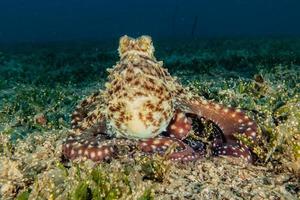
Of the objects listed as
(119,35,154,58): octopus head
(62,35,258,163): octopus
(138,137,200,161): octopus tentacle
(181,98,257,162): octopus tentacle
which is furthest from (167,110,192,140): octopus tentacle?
(119,35,154,58): octopus head

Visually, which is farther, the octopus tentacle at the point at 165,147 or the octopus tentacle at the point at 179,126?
the octopus tentacle at the point at 179,126

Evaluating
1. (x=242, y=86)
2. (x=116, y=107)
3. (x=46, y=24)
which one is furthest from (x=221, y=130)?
(x=46, y=24)

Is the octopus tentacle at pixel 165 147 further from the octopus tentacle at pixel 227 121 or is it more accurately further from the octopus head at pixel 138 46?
the octopus head at pixel 138 46

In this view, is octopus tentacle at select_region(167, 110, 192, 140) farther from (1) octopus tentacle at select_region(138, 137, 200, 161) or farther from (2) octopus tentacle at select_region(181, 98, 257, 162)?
(1) octopus tentacle at select_region(138, 137, 200, 161)

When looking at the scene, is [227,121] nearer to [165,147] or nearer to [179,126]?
[179,126]

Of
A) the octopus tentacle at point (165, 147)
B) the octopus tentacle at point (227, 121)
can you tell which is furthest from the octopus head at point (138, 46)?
the octopus tentacle at point (165, 147)

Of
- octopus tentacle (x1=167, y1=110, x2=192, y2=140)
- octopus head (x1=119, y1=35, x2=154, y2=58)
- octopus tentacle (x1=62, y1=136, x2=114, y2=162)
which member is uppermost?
octopus head (x1=119, y1=35, x2=154, y2=58)

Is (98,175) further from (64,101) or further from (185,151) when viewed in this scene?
(64,101)
